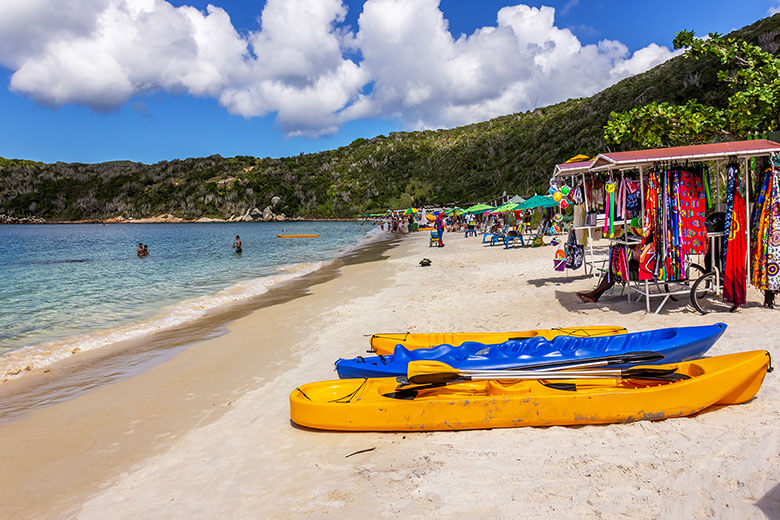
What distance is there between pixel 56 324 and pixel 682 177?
12.1m

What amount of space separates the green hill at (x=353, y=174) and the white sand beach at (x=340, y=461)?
41.2m

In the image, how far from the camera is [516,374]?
12.9 ft

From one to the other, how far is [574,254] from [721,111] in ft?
16.6

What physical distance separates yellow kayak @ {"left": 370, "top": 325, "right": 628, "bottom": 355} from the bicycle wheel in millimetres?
1934

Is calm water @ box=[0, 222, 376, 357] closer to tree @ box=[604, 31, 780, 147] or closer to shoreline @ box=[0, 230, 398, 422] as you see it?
shoreline @ box=[0, 230, 398, 422]

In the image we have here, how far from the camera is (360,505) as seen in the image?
8.89 feet

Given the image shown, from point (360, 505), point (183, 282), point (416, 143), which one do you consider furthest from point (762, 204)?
point (416, 143)

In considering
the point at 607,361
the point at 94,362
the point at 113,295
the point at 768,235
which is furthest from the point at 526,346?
the point at 113,295

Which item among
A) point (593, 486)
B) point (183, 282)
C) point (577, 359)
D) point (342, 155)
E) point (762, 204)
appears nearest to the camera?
point (593, 486)

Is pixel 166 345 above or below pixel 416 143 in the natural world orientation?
below

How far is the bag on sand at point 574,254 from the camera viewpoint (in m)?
8.59

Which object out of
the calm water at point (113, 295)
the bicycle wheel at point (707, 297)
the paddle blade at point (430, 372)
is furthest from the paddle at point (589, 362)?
the calm water at point (113, 295)

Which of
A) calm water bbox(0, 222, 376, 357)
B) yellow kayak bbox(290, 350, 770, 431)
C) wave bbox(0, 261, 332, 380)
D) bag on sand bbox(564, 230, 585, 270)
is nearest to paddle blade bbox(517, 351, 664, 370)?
yellow kayak bbox(290, 350, 770, 431)

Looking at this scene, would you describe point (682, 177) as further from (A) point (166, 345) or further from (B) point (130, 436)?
(A) point (166, 345)
